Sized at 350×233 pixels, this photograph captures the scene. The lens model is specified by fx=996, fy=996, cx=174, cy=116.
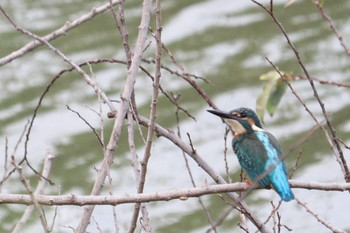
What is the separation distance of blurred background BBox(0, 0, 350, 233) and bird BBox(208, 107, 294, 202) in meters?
2.93

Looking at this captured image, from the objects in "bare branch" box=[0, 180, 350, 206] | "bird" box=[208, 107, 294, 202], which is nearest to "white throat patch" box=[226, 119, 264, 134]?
"bird" box=[208, 107, 294, 202]

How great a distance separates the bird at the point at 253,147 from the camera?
4.02 metres

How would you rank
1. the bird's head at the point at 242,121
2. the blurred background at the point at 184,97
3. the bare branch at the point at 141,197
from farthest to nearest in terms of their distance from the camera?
the blurred background at the point at 184,97
the bird's head at the point at 242,121
the bare branch at the point at 141,197

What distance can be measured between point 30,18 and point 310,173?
3907 mm

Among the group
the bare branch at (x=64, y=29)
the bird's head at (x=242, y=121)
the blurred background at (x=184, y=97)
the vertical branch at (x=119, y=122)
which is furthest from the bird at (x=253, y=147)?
the blurred background at (x=184, y=97)

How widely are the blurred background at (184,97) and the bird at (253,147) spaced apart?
2.93 m

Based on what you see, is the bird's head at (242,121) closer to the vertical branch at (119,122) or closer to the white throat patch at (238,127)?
the white throat patch at (238,127)

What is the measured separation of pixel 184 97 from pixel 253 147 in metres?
4.67

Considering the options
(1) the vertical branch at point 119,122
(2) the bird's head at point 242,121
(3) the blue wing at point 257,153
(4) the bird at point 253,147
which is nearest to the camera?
(1) the vertical branch at point 119,122

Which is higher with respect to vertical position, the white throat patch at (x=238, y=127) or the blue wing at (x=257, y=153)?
the white throat patch at (x=238, y=127)

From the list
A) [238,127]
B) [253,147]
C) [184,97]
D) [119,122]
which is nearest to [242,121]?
[238,127]

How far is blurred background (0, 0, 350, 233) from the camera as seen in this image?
7.74 m

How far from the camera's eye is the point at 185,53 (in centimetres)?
972

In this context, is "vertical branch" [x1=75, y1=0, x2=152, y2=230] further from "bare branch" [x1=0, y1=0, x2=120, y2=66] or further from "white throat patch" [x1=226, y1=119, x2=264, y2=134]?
"bare branch" [x1=0, y1=0, x2=120, y2=66]
